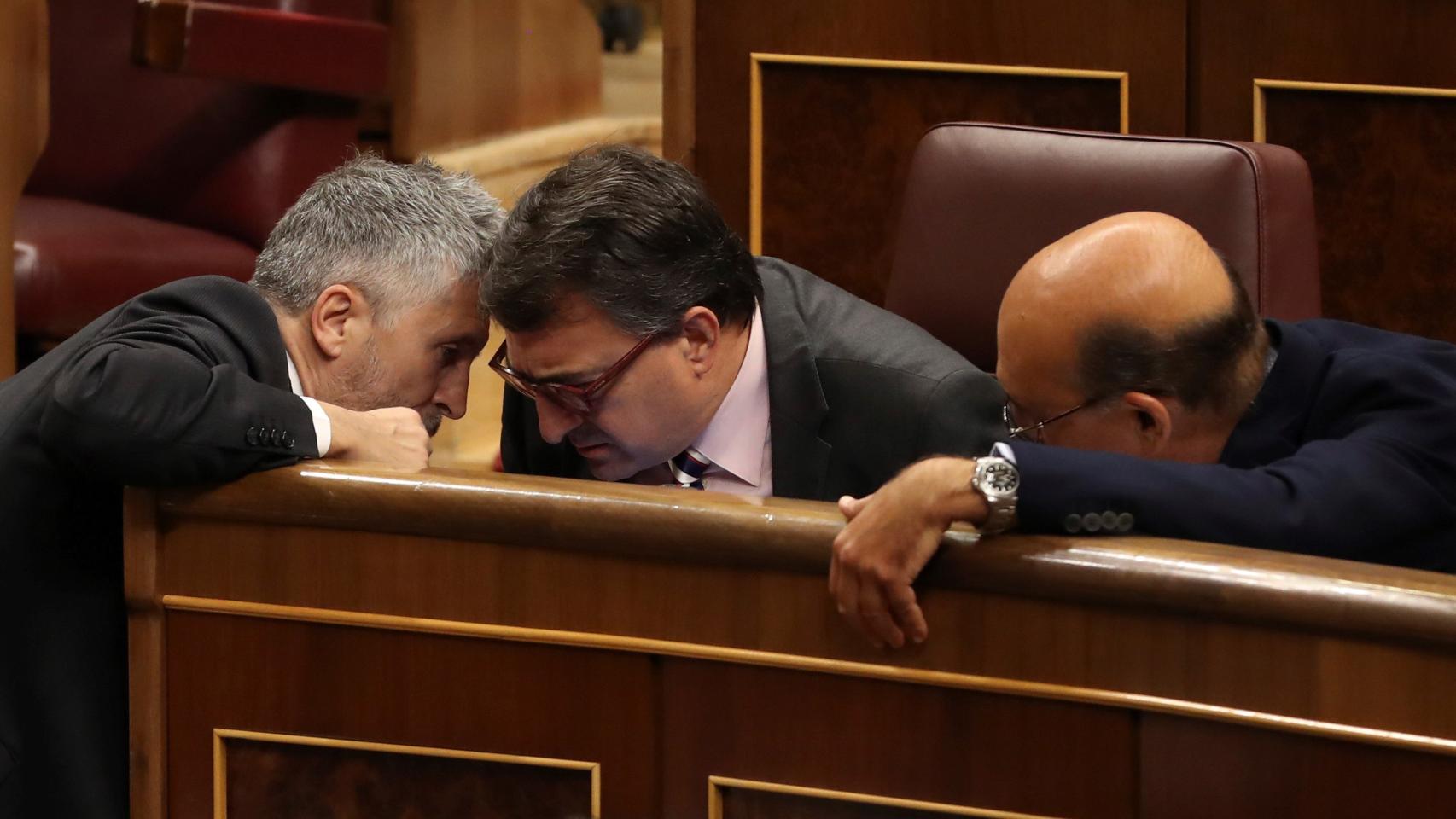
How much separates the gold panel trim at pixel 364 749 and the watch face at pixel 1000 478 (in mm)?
343

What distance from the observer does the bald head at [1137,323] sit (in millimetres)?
1324

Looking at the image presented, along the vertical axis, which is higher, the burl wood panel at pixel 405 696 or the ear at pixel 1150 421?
the ear at pixel 1150 421

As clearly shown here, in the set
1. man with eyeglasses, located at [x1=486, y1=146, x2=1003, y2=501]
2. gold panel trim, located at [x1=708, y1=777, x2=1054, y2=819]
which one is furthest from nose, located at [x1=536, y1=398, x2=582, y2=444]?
→ gold panel trim, located at [x1=708, y1=777, x2=1054, y2=819]

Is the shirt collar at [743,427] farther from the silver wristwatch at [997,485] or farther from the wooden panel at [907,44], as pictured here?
the wooden panel at [907,44]

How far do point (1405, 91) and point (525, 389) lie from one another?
1.26 metres

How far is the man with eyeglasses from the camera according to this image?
5.23 ft

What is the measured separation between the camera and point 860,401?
165cm

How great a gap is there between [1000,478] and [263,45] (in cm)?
185

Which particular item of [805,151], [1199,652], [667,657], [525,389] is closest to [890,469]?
[525,389]

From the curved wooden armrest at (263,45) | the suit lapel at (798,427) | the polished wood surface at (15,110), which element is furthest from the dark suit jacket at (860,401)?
the curved wooden armrest at (263,45)

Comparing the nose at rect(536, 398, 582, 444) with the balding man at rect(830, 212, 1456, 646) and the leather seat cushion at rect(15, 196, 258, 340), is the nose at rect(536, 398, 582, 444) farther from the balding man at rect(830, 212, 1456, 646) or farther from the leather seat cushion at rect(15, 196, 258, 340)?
the leather seat cushion at rect(15, 196, 258, 340)

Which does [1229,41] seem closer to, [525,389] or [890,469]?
[890,469]

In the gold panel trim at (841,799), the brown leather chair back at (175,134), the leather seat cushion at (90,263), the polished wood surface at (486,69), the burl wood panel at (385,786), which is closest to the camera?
the gold panel trim at (841,799)

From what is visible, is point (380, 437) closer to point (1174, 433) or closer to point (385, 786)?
point (385, 786)
